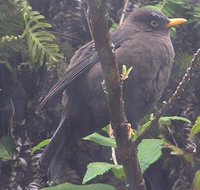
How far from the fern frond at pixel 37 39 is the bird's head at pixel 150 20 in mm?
535

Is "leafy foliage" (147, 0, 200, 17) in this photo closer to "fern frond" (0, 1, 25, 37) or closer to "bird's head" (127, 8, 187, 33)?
"bird's head" (127, 8, 187, 33)

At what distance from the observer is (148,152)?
247 centimetres

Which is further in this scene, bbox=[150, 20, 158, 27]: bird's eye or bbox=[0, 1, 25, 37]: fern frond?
bbox=[150, 20, 158, 27]: bird's eye

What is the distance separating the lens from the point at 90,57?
10.3ft

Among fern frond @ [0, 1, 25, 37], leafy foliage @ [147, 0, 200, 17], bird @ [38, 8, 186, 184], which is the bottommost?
bird @ [38, 8, 186, 184]

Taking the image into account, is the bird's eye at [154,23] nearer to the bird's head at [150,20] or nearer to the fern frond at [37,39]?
the bird's head at [150,20]

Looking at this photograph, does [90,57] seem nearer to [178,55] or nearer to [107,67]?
[178,55]

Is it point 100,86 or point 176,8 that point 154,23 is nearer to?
point 176,8

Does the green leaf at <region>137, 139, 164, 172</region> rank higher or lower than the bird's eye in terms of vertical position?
lower

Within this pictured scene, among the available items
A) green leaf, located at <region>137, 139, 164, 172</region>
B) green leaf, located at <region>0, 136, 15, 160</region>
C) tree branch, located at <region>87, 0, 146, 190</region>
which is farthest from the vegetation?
tree branch, located at <region>87, 0, 146, 190</region>

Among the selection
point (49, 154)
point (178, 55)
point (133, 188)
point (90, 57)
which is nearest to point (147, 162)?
point (133, 188)

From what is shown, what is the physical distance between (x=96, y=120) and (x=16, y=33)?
0.76 metres

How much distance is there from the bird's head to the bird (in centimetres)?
22

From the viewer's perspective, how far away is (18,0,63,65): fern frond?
3.20 metres
